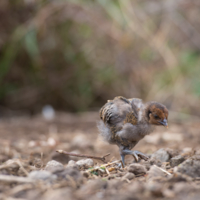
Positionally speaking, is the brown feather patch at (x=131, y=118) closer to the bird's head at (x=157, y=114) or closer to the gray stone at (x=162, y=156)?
the bird's head at (x=157, y=114)

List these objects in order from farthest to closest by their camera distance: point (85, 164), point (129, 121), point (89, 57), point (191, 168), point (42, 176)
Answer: point (89, 57)
point (129, 121)
point (85, 164)
point (191, 168)
point (42, 176)

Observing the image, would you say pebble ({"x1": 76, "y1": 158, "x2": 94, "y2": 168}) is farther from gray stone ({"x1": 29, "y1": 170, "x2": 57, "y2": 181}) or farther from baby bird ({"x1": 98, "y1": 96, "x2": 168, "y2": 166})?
gray stone ({"x1": 29, "y1": 170, "x2": 57, "y2": 181})

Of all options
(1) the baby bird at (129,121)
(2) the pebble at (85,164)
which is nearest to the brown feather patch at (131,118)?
(1) the baby bird at (129,121)

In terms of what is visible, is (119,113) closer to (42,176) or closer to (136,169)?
(136,169)

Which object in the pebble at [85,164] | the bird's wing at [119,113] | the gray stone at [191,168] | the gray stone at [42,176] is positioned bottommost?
the gray stone at [42,176]

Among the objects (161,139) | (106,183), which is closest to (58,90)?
(161,139)

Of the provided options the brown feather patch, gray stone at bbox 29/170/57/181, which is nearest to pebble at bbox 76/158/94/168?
the brown feather patch

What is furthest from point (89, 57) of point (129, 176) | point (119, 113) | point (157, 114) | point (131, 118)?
point (129, 176)
